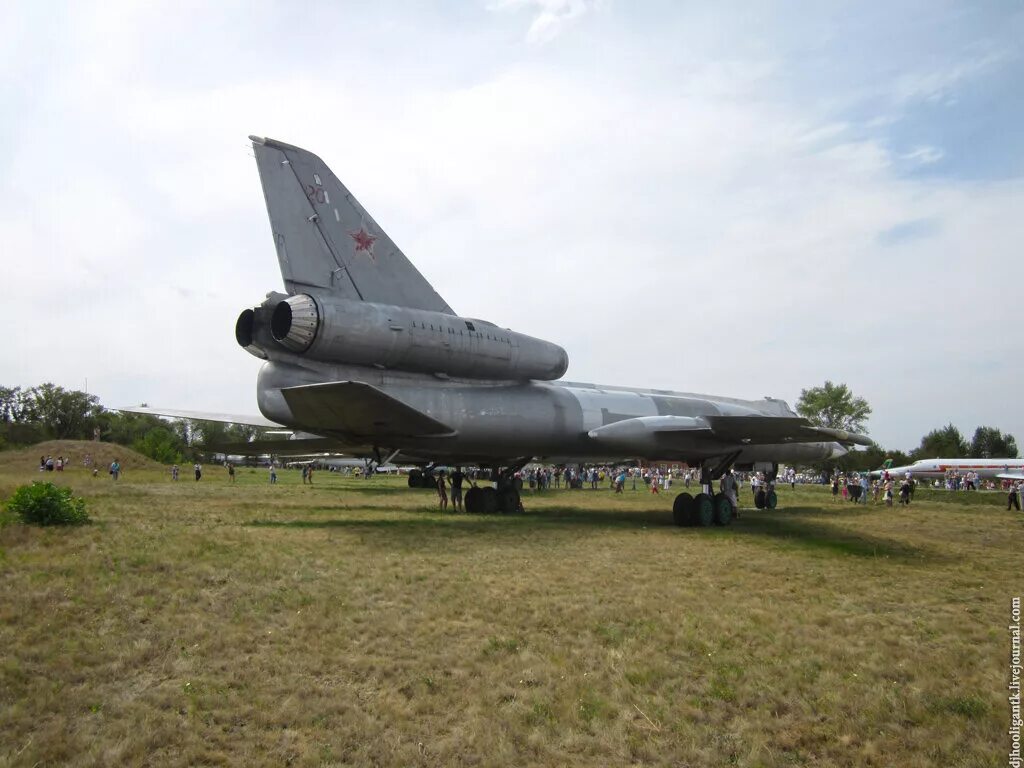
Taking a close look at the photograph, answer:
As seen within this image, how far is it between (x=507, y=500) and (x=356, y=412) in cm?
614

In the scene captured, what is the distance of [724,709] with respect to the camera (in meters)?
4.77

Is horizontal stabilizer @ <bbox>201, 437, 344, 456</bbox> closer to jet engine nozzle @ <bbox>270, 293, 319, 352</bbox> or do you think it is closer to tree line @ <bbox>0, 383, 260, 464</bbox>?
jet engine nozzle @ <bbox>270, 293, 319, 352</bbox>

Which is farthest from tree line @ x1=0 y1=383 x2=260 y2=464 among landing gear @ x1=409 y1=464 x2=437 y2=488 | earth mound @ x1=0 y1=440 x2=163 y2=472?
landing gear @ x1=409 y1=464 x2=437 y2=488

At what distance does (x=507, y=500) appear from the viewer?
17156mm

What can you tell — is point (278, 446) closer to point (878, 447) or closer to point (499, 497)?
point (499, 497)

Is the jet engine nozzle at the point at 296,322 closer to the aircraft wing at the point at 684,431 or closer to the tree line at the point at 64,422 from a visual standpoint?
the aircraft wing at the point at 684,431

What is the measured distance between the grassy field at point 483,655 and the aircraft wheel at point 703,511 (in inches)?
194

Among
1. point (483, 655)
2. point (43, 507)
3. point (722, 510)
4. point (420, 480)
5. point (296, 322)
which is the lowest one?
point (420, 480)

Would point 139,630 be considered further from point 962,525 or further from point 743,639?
point 962,525

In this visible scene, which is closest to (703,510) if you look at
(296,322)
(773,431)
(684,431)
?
(684,431)

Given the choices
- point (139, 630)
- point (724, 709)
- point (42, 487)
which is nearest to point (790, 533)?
point (724, 709)

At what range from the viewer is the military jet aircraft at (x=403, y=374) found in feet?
40.1

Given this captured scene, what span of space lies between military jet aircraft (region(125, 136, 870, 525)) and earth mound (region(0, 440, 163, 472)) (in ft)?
112

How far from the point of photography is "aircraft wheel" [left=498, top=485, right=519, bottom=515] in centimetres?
1709
